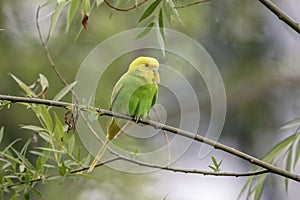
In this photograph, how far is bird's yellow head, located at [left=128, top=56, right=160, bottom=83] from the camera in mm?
1230

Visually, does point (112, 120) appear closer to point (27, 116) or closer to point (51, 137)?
point (51, 137)

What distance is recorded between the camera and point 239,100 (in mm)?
3174

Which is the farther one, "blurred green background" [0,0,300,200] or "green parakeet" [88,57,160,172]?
"blurred green background" [0,0,300,200]

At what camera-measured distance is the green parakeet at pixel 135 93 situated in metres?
1.21

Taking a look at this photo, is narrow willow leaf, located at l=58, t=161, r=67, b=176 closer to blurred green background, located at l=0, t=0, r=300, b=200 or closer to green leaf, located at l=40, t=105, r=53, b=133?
green leaf, located at l=40, t=105, r=53, b=133

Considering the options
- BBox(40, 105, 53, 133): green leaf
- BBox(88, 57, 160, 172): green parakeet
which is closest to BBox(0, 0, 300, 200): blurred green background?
BBox(88, 57, 160, 172): green parakeet

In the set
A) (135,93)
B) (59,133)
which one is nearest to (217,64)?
(135,93)

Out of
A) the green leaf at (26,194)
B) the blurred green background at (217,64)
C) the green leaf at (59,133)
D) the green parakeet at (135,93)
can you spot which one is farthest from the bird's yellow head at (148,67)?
the blurred green background at (217,64)

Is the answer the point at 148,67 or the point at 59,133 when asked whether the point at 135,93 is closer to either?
the point at 148,67

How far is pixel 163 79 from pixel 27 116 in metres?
0.87

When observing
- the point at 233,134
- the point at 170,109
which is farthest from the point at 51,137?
the point at 233,134

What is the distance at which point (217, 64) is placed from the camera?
9.96ft

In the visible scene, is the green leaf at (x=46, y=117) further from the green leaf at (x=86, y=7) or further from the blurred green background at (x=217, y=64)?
the blurred green background at (x=217, y=64)

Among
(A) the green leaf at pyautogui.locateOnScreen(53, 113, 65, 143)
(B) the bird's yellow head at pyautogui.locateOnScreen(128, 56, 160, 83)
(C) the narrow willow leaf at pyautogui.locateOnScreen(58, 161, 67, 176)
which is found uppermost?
(B) the bird's yellow head at pyautogui.locateOnScreen(128, 56, 160, 83)
